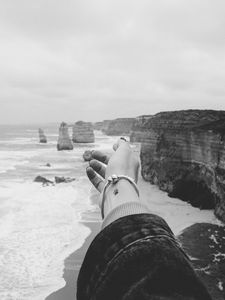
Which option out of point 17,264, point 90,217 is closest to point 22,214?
point 90,217

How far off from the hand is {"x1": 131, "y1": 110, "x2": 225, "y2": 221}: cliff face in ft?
44.6

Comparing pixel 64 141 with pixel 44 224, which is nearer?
pixel 44 224

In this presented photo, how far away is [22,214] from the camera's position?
661 inches

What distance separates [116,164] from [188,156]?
20405mm

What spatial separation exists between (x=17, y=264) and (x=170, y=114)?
56.9 feet

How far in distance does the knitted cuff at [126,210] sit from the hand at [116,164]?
10.0 inches

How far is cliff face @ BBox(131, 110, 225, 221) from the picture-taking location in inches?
634

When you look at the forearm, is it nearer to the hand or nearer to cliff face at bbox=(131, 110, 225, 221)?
the hand

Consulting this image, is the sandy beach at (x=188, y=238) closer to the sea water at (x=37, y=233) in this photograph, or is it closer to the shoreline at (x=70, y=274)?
the shoreline at (x=70, y=274)

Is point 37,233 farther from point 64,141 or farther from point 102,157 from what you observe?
point 64,141

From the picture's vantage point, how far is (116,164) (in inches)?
57.4

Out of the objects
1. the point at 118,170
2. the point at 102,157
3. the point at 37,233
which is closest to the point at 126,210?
the point at 118,170

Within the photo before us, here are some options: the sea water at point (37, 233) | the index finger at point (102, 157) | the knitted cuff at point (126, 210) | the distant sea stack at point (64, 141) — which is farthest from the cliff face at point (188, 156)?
the distant sea stack at point (64, 141)

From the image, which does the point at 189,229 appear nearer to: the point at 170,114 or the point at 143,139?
the point at 170,114
